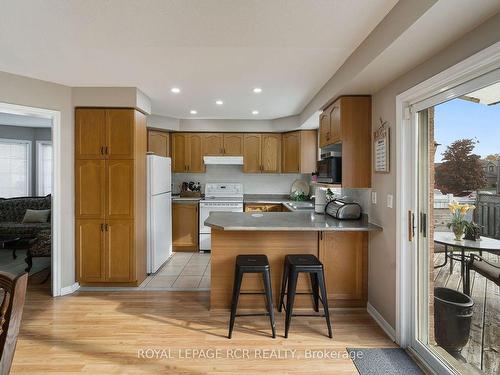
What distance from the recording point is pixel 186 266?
412 centimetres

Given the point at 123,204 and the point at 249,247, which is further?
the point at 123,204

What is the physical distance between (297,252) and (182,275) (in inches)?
70.5

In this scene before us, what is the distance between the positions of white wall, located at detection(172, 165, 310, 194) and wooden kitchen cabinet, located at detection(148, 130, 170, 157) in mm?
699

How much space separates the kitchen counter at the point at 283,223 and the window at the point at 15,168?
4.86m

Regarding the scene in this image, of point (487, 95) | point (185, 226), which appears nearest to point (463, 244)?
point (487, 95)

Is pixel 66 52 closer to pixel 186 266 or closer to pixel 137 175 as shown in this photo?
pixel 137 175

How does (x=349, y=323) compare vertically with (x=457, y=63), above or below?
below

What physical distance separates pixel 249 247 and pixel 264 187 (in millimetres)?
2866

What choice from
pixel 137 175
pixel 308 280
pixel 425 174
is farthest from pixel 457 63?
pixel 137 175

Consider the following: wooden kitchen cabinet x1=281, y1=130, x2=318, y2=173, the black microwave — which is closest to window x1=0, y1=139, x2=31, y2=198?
wooden kitchen cabinet x1=281, y1=130, x2=318, y2=173

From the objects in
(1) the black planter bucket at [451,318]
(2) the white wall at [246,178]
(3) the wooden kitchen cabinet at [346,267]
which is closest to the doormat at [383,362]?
(1) the black planter bucket at [451,318]

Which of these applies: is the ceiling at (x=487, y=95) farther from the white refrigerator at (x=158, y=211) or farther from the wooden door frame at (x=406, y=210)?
the white refrigerator at (x=158, y=211)

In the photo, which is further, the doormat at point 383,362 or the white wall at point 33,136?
the white wall at point 33,136

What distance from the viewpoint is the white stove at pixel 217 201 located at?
480cm
